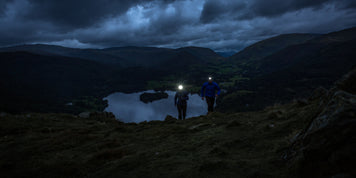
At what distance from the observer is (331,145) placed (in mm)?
2908

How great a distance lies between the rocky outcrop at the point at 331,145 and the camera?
2611 millimetres

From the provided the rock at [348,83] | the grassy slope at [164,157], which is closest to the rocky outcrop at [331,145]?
the grassy slope at [164,157]

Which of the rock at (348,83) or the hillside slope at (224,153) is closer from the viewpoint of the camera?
the hillside slope at (224,153)

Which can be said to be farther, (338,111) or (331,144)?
(338,111)

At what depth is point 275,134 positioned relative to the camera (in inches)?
225

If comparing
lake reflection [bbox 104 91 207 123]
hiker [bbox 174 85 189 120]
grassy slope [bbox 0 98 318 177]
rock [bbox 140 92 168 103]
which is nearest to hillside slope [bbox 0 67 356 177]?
grassy slope [bbox 0 98 318 177]

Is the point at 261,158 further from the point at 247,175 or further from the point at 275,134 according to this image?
the point at 275,134

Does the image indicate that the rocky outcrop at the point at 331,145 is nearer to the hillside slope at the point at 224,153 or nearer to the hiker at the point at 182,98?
the hillside slope at the point at 224,153

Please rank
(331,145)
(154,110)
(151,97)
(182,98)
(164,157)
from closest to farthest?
(331,145), (164,157), (182,98), (154,110), (151,97)

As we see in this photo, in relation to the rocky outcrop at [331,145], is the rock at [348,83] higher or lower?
higher

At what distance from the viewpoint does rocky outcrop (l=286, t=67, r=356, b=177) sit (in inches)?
103

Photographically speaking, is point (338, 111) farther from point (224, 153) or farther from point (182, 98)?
point (182, 98)

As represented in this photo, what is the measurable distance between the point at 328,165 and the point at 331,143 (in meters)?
0.40

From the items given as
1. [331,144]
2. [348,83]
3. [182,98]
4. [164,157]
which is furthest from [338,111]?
[182,98]
